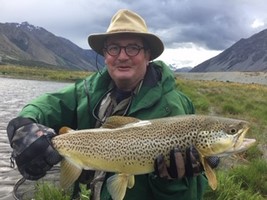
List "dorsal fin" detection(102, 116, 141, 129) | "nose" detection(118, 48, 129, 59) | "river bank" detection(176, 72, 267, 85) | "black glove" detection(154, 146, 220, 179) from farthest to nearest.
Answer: "river bank" detection(176, 72, 267, 85) < "nose" detection(118, 48, 129, 59) < "dorsal fin" detection(102, 116, 141, 129) < "black glove" detection(154, 146, 220, 179)

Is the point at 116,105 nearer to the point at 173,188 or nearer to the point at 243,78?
the point at 173,188

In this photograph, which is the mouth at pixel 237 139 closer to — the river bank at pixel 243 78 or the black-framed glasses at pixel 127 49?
the black-framed glasses at pixel 127 49

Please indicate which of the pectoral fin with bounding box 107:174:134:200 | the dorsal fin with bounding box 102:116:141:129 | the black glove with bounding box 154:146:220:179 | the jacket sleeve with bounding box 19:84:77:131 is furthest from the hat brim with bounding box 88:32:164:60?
the pectoral fin with bounding box 107:174:134:200

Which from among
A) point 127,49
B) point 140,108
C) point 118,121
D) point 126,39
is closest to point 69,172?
point 118,121

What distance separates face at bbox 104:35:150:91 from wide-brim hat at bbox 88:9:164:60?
0.09 metres

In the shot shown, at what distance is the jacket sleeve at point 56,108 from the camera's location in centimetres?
450

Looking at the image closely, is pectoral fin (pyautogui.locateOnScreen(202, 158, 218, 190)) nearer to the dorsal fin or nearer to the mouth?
the mouth

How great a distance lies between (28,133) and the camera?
3.92 m

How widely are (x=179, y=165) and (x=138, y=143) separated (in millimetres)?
424

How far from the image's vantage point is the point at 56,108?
4.70m

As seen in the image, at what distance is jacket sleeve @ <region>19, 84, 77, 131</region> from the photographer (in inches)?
177

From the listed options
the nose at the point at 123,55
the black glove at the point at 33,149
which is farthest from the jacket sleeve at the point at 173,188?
the nose at the point at 123,55

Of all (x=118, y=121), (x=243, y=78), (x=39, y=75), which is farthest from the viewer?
(x=243, y=78)

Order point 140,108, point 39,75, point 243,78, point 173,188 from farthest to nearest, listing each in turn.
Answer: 1. point 243,78
2. point 39,75
3. point 140,108
4. point 173,188
